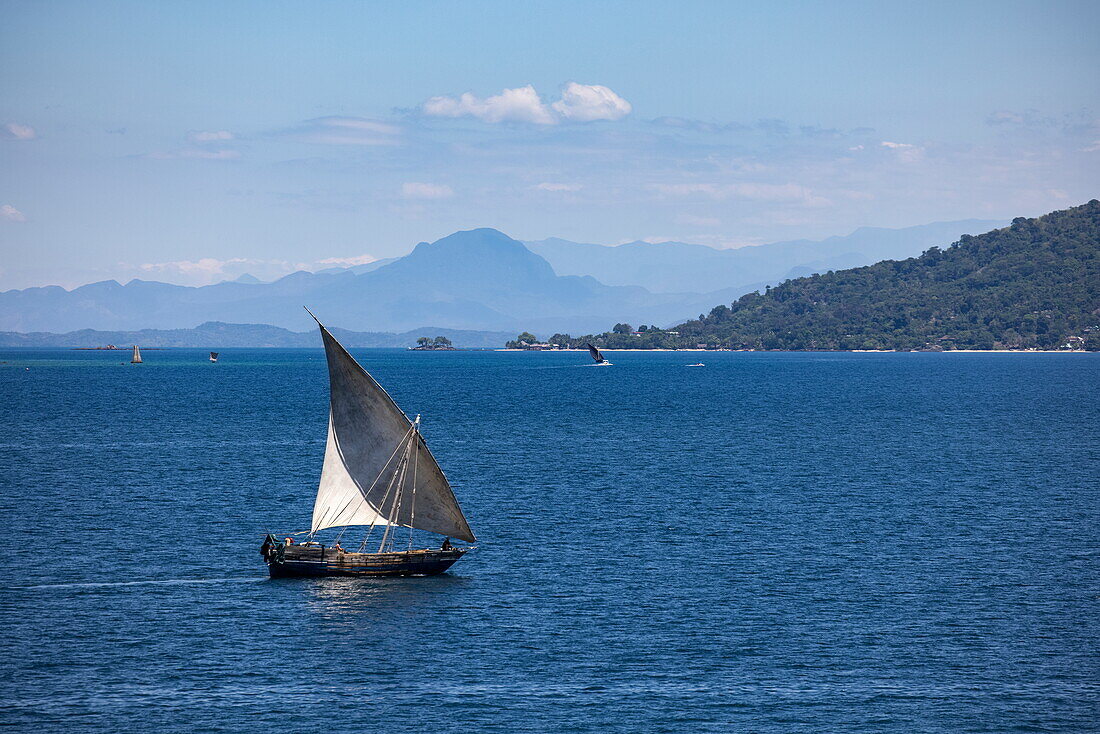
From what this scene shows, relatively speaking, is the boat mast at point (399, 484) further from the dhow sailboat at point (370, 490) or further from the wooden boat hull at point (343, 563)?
the wooden boat hull at point (343, 563)

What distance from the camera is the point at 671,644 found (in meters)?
60.0

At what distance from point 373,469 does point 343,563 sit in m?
6.46

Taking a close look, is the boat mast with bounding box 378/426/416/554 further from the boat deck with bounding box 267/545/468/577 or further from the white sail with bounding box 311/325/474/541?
the boat deck with bounding box 267/545/468/577

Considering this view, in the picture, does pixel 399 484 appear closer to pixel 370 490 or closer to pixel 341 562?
pixel 370 490

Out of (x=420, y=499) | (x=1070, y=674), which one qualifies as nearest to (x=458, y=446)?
(x=420, y=499)

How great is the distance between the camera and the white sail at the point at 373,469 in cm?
7419

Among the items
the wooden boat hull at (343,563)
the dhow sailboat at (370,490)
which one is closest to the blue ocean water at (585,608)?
the wooden boat hull at (343,563)

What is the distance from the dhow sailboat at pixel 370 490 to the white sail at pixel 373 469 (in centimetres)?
6

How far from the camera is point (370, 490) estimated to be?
2997 inches

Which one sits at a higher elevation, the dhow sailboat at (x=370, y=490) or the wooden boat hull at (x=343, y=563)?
the dhow sailboat at (x=370, y=490)

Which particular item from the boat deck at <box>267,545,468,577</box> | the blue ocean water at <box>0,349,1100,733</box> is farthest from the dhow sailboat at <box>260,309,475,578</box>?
the blue ocean water at <box>0,349,1100,733</box>

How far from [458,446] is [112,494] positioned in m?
48.6

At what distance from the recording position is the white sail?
243 ft

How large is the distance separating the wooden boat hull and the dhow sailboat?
0.20 ft
